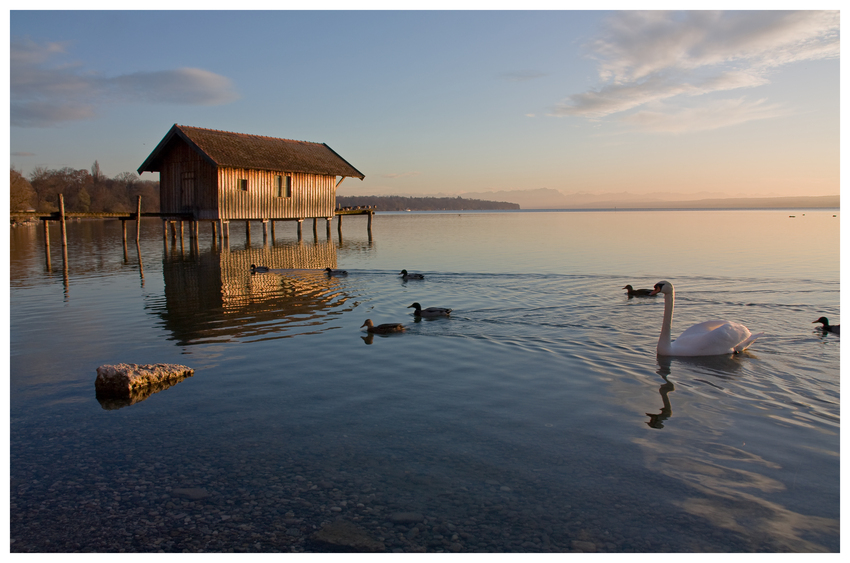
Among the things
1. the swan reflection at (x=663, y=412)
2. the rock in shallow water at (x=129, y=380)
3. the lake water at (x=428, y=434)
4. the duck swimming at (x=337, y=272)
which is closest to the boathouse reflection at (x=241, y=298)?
the lake water at (x=428, y=434)

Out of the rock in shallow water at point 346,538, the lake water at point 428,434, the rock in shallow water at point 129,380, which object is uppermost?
the rock in shallow water at point 129,380

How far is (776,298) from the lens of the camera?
1591 centimetres

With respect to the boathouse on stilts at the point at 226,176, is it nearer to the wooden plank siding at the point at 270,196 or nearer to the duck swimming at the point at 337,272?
the wooden plank siding at the point at 270,196

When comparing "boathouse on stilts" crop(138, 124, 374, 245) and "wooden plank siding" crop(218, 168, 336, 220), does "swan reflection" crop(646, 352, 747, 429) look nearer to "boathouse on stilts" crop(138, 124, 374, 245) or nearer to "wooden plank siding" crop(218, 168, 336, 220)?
"boathouse on stilts" crop(138, 124, 374, 245)

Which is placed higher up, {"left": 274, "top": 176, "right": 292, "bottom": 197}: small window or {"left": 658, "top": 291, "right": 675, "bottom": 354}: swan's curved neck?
{"left": 274, "top": 176, "right": 292, "bottom": 197}: small window

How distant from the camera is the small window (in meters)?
39.1

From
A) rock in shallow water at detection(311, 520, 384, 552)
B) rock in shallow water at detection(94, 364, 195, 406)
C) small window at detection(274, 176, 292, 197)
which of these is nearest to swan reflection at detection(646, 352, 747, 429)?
rock in shallow water at detection(311, 520, 384, 552)

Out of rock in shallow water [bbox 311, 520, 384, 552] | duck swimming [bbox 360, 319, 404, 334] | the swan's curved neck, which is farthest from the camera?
duck swimming [bbox 360, 319, 404, 334]

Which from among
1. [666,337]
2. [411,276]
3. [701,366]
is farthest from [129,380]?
[411,276]

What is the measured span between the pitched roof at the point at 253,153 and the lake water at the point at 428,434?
858 inches

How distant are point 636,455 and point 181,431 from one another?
17.4ft

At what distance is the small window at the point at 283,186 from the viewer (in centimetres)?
3909

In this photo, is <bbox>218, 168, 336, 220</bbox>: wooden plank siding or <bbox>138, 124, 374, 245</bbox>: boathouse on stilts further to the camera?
<bbox>218, 168, 336, 220</bbox>: wooden plank siding

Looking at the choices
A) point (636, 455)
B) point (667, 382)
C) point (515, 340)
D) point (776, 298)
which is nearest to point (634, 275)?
point (776, 298)
